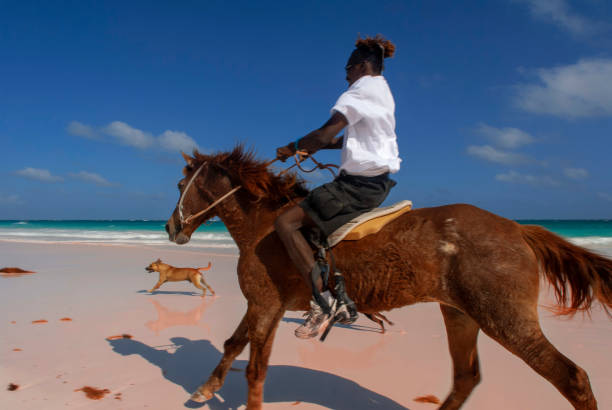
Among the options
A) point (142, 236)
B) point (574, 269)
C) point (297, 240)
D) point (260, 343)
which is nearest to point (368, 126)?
point (297, 240)

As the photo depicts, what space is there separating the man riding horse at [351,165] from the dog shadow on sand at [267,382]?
1395 millimetres

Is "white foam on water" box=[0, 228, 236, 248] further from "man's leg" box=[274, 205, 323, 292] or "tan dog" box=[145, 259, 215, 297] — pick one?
"man's leg" box=[274, 205, 323, 292]

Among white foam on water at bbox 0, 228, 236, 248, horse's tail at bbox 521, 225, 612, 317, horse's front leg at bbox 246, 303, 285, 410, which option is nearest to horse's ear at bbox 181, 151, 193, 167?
horse's front leg at bbox 246, 303, 285, 410

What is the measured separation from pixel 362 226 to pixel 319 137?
0.76 meters

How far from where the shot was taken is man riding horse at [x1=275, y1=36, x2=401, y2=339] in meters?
2.96

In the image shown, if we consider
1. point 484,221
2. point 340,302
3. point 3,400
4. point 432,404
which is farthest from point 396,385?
→ point 3,400

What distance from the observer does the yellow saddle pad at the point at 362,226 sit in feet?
10.1

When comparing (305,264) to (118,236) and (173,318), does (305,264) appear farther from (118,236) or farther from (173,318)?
(118,236)

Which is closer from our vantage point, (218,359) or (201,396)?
(201,396)

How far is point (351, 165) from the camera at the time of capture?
3062 millimetres

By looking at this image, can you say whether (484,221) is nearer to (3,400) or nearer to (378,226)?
(378,226)

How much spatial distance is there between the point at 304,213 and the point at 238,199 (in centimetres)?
96

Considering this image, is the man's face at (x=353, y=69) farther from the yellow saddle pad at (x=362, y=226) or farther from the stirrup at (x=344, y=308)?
the stirrup at (x=344, y=308)

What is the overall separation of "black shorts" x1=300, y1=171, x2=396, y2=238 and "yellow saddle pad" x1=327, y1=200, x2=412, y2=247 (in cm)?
4
